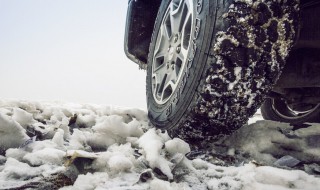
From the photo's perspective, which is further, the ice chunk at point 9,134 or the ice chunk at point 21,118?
the ice chunk at point 21,118

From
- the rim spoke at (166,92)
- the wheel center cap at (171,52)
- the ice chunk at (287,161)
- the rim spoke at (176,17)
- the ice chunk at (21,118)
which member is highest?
the rim spoke at (176,17)

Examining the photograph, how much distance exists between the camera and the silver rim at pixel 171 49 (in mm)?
1547

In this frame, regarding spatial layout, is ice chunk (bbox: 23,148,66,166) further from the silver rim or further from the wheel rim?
the wheel rim

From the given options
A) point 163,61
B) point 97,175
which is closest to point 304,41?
point 163,61

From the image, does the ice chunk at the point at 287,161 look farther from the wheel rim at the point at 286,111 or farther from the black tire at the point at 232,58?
the wheel rim at the point at 286,111

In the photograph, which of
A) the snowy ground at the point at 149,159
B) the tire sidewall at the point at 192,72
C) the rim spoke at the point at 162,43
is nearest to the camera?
the snowy ground at the point at 149,159

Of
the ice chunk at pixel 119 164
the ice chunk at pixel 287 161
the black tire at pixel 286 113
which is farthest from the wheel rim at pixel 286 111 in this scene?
the ice chunk at pixel 119 164

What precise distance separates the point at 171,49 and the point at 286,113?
1609mm

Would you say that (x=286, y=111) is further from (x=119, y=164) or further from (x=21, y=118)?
(x=21, y=118)

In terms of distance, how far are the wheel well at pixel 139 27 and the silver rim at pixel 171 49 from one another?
42cm

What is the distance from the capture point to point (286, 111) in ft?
9.07

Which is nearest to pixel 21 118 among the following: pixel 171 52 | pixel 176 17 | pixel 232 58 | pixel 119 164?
pixel 119 164

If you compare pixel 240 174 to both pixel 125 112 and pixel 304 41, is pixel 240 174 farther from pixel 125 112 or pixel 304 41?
pixel 125 112

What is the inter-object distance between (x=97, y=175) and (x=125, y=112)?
3.71ft
